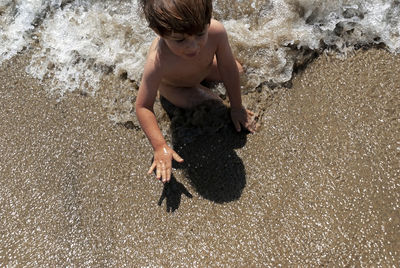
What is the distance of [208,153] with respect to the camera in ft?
7.41

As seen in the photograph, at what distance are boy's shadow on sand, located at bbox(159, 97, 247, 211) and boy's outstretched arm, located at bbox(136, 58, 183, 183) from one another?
0.59 feet

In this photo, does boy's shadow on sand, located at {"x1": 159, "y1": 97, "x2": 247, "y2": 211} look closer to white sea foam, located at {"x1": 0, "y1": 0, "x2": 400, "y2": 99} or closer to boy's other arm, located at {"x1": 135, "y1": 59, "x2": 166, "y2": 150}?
boy's other arm, located at {"x1": 135, "y1": 59, "x2": 166, "y2": 150}

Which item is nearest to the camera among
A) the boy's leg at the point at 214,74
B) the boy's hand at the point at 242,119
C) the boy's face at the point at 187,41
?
the boy's face at the point at 187,41

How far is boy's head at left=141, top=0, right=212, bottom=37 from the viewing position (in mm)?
1581

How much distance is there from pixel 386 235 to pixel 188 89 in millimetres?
1361

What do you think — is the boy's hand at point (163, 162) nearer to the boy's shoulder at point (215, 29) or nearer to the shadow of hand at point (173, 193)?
the shadow of hand at point (173, 193)

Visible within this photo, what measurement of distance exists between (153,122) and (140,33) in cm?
108

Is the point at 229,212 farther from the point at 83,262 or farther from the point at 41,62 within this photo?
the point at 41,62

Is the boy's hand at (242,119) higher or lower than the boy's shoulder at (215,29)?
lower

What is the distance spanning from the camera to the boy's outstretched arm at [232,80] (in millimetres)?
2104

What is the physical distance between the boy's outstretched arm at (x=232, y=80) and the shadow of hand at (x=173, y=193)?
1.56 ft

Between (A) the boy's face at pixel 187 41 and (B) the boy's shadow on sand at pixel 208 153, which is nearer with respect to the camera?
(A) the boy's face at pixel 187 41

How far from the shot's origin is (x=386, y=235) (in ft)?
6.07

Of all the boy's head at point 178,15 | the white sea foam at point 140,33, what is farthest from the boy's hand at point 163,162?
the white sea foam at point 140,33
